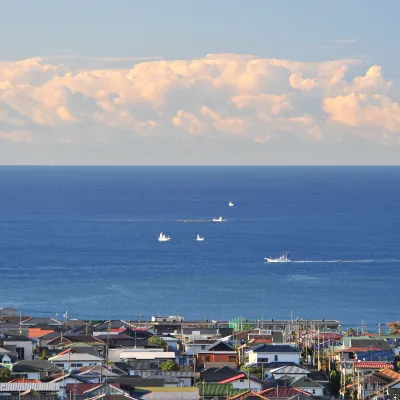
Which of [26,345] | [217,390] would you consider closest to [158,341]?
[26,345]

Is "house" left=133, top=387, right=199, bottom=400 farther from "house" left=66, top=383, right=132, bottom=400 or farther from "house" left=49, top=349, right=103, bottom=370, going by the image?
"house" left=49, top=349, right=103, bottom=370

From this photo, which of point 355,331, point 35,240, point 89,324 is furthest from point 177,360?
point 35,240

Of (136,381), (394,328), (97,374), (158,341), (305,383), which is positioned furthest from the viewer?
(394,328)

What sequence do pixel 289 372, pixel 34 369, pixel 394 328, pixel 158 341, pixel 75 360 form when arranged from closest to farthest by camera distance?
pixel 34 369 → pixel 289 372 → pixel 75 360 → pixel 158 341 → pixel 394 328

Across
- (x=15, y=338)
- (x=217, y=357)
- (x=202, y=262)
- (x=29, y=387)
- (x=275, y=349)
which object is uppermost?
(x=202, y=262)

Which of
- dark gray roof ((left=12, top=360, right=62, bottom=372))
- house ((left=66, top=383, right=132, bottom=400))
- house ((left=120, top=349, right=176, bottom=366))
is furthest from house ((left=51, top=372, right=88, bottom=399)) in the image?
house ((left=120, top=349, right=176, bottom=366))

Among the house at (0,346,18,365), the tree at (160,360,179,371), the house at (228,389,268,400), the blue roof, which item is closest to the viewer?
the house at (228,389,268,400)

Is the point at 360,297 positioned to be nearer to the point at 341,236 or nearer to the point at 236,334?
the point at 236,334

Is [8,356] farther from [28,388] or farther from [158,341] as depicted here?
[28,388]
